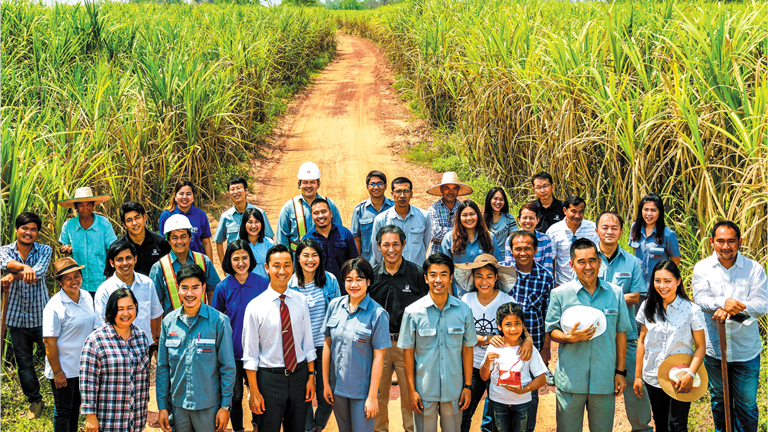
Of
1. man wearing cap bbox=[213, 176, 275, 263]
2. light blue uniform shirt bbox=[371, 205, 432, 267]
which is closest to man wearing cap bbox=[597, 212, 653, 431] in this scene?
light blue uniform shirt bbox=[371, 205, 432, 267]

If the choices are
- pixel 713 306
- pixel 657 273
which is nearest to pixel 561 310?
pixel 657 273

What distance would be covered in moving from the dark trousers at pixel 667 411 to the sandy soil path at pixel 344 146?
905 millimetres

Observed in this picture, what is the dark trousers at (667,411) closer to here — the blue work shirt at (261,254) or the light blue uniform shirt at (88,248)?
the blue work shirt at (261,254)

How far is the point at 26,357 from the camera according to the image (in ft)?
15.4

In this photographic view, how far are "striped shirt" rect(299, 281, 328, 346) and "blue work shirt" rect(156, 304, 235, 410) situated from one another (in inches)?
23.8

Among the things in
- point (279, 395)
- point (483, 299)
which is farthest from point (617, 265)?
point (279, 395)

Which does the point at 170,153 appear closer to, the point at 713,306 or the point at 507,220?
the point at 507,220

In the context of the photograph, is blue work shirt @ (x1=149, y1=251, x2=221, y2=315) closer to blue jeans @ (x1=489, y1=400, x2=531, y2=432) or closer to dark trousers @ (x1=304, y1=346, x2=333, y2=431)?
dark trousers @ (x1=304, y1=346, x2=333, y2=431)

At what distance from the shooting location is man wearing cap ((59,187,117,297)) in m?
5.02

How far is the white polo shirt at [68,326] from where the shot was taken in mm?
3969

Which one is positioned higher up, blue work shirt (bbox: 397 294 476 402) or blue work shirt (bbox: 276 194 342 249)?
blue work shirt (bbox: 276 194 342 249)

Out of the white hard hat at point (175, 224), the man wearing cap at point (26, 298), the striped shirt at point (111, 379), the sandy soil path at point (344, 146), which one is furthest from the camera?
the sandy soil path at point (344, 146)

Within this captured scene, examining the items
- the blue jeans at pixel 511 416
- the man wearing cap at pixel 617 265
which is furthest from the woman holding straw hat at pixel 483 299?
the man wearing cap at pixel 617 265

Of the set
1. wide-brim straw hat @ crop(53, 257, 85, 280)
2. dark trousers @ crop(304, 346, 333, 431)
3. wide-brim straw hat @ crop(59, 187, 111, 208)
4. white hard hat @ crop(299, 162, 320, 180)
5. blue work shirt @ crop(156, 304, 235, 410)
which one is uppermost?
white hard hat @ crop(299, 162, 320, 180)
